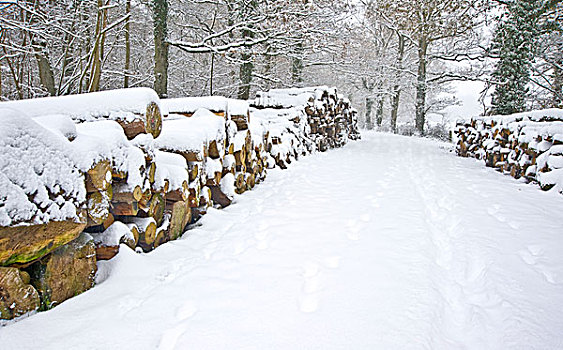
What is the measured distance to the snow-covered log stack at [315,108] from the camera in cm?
812

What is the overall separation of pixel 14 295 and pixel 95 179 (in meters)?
0.76

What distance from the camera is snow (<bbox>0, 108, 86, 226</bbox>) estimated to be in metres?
1.55

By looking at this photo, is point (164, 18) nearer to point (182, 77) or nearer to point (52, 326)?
point (182, 77)

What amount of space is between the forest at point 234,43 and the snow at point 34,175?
10.8 ft

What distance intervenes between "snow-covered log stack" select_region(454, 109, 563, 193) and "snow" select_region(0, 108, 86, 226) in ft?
19.5

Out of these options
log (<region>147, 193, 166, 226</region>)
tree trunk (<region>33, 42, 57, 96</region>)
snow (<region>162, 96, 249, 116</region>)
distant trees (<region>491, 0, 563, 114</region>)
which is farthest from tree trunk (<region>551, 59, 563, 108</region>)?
tree trunk (<region>33, 42, 57, 96</region>)

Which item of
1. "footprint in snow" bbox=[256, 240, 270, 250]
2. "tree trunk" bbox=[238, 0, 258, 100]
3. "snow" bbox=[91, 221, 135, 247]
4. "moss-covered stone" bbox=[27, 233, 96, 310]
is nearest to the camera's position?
"moss-covered stone" bbox=[27, 233, 96, 310]

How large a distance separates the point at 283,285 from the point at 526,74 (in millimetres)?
11199

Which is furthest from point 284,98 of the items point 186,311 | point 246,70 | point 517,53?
point 517,53

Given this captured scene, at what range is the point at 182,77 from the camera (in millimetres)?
13656

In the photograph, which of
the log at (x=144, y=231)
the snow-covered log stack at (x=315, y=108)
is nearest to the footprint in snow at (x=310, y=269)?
the log at (x=144, y=231)

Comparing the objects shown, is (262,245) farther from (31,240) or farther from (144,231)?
(31,240)

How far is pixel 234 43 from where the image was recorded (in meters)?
7.95

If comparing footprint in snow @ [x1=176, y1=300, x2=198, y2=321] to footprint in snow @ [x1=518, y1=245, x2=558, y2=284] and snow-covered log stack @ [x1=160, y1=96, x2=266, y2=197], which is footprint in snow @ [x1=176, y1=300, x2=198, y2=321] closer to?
snow-covered log stack @ [x1=160, y1=96, x2=266, y2=197]
